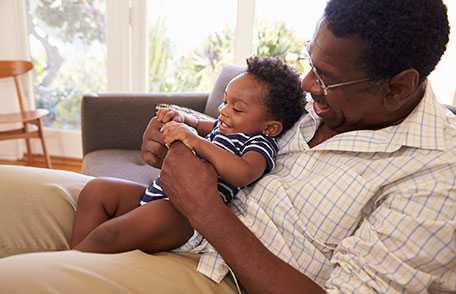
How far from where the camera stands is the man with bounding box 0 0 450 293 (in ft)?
2.69

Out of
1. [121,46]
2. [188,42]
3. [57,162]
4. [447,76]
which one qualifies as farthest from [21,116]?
[447,76]

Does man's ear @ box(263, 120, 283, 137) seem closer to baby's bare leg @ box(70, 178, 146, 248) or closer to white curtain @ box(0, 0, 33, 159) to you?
baby's bare leg @ box(70, 178, 146, 248)

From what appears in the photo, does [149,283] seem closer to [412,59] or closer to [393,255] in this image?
[393,255]

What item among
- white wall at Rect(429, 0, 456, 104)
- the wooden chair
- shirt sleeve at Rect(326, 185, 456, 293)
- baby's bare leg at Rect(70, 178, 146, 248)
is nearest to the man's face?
shirt sleeve at Rect(326, 185, 456, 293)

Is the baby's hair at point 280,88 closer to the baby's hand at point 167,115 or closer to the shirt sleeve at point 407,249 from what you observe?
the baby's hand at point 167,115

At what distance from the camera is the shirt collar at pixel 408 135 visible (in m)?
0.91

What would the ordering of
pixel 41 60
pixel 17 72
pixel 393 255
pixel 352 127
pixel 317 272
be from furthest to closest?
pixel 41 60
pixel 17 72
pixel 352 127
pixel 317 272
pixel 393 255

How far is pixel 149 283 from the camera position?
2.81 feet

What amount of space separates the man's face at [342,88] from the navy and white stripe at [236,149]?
6.1 inches

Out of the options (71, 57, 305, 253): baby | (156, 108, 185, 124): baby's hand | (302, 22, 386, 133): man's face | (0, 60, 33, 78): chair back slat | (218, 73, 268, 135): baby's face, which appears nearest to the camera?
(302, 22, 386, 133): man's face

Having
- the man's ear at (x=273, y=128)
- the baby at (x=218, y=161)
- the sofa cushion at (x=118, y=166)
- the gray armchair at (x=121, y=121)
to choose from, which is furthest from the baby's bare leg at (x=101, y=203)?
the gray armchair at (x=121, y=121)

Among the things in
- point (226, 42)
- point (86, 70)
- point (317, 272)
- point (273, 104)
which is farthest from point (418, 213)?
point (86, 70)

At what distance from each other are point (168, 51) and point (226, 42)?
1.32 feet

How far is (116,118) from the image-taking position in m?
→ 1.98
